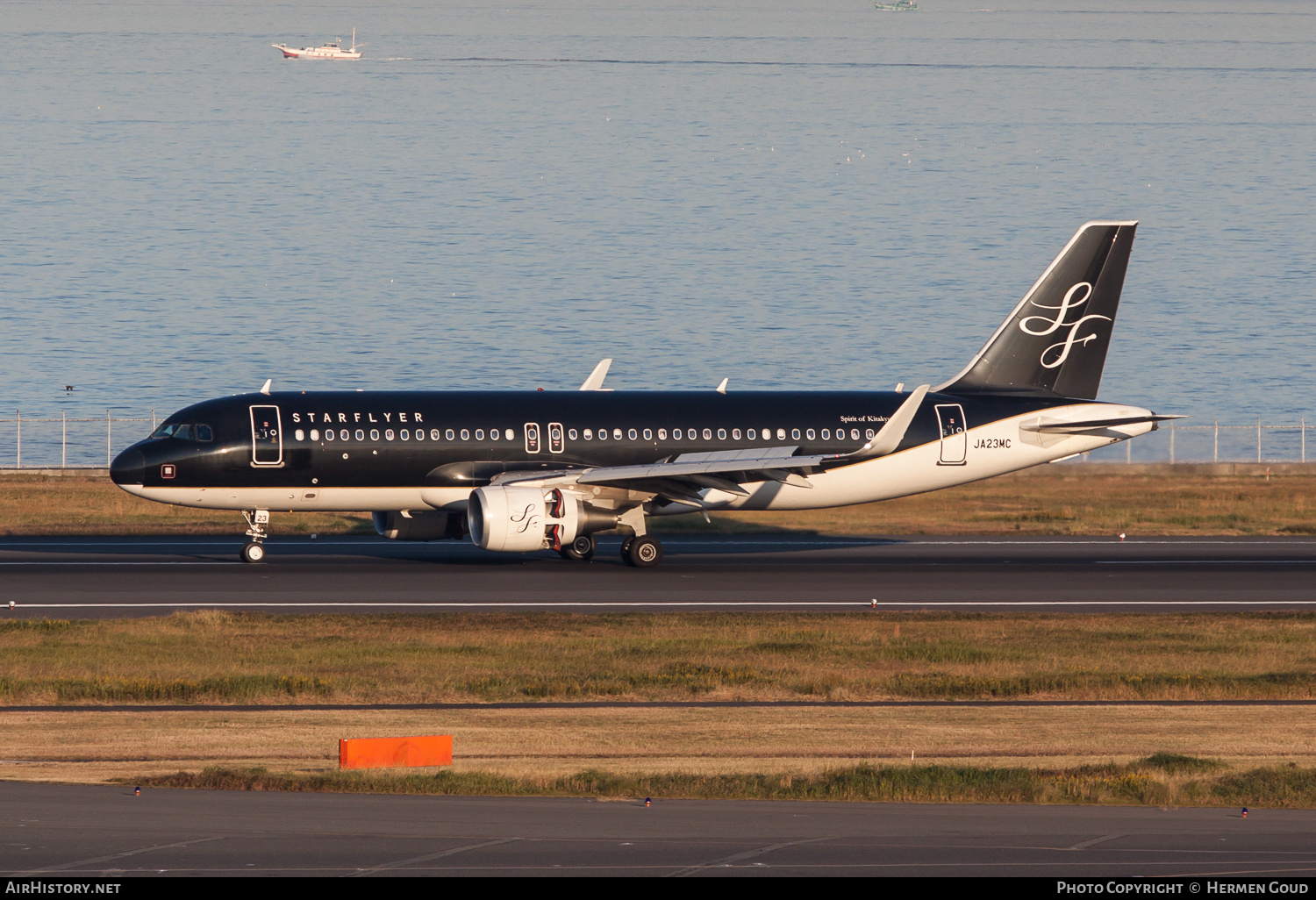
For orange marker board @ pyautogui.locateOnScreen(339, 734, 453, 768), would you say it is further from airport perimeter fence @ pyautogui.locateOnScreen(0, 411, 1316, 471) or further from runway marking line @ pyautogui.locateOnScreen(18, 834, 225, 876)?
airport perimeter fence @ pyautogui.locateOnScreen(0, 411, 1316, 471)

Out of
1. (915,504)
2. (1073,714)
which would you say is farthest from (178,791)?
(915,504)

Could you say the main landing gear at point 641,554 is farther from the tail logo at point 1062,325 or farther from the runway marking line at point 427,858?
the runway marking line at point 427,858

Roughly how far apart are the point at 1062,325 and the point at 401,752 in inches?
1218

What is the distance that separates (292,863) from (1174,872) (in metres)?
7.60

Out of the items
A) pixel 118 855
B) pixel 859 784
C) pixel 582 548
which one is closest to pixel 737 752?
pixel 859 784

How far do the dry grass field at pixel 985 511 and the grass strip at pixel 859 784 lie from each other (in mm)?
33114

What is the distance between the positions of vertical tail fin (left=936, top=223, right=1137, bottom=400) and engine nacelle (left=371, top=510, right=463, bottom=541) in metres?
14.4

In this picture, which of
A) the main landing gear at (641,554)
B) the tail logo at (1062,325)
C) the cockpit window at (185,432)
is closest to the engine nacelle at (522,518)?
the main landing gear at (641,554)

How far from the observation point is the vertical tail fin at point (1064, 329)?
151 feet

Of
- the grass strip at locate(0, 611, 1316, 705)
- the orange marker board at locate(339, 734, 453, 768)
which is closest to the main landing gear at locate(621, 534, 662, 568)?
the grass strip at locate(0, 611, 1316, 705)

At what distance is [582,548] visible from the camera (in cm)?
4288

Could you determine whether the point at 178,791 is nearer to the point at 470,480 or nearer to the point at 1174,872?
the point at 1174,872

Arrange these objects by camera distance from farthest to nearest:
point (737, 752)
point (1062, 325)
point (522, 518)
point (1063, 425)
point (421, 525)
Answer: point (1062, 325), point (1063, 425), point (421, 525), point (522, 518), point (737, 752)

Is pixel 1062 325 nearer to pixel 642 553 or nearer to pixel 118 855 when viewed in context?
pixel 642 553
